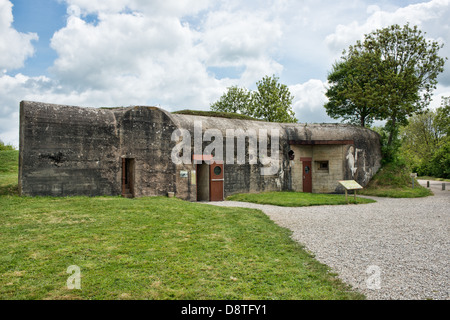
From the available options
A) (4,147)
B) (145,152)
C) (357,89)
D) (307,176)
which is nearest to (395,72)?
(357,89)

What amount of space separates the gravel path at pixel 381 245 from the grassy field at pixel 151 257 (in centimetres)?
47

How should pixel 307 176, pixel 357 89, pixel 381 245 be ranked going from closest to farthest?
pixel 381 245 < pixel 307 176 < pixel 357 89

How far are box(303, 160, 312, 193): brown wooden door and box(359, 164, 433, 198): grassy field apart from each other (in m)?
3.38

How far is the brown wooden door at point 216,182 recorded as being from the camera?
1570 centimetres

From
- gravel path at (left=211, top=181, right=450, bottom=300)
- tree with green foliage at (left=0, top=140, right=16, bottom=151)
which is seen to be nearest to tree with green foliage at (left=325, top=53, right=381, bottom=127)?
gravel path at (left=211, top=181, right=450, bottom=300)

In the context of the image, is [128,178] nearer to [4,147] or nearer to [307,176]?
[307,176]

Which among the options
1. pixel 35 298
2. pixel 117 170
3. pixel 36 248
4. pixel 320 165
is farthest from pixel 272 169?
pixel 35 298

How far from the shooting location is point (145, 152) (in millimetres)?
13648

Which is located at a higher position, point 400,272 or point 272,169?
point 272,169

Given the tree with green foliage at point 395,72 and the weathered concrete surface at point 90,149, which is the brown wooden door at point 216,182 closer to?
the weathered concrete surface at point 90,149

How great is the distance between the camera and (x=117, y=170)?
13016 millimetres

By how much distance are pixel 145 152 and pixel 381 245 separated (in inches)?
381
